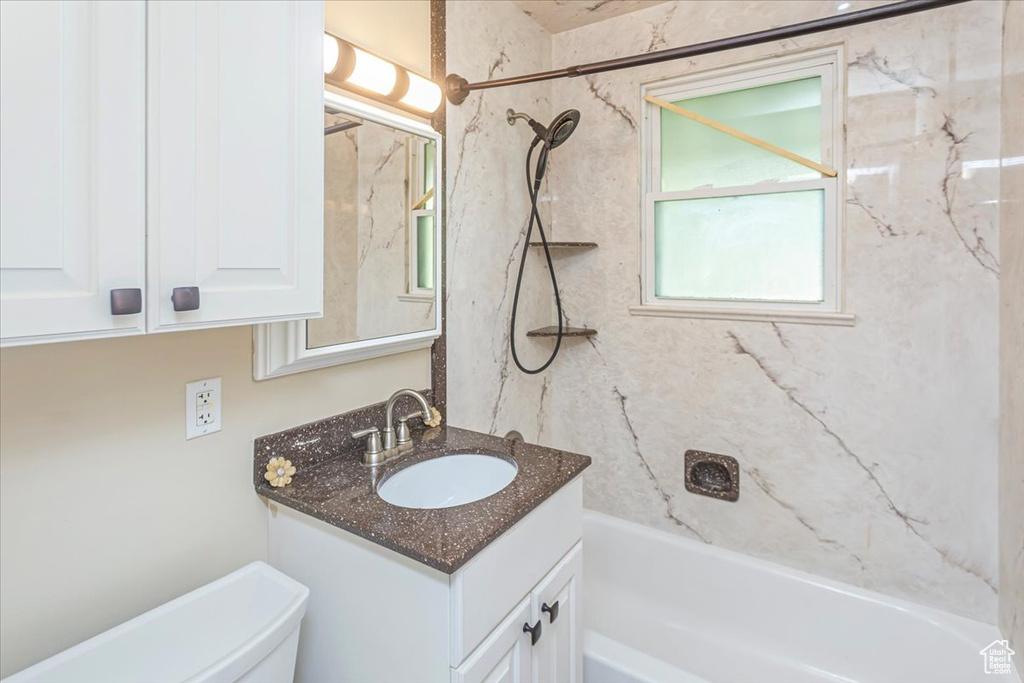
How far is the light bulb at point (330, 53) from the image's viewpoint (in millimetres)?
1264

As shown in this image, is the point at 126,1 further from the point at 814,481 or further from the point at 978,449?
the point at 978,449

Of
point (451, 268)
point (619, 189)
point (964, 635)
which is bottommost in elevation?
point (964, 635)

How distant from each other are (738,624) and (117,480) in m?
2.11

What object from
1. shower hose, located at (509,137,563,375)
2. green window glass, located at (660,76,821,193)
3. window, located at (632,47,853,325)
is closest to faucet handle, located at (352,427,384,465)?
shower hose, located at (509,137,563,375)

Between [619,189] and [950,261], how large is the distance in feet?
3.85

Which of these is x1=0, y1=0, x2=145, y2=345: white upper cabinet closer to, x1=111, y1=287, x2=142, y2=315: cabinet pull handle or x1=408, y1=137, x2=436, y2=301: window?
x1=111, y1=287, x2=142, y2=315: cabinet pull handle

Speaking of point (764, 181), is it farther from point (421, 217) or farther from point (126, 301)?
point (126, 301)

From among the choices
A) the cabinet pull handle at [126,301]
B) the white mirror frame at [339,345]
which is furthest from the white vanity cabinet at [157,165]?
the white mirror frame at [339,345]

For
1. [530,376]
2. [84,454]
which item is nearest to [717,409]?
[530,376]

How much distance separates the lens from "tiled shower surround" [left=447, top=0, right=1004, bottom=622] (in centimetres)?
165

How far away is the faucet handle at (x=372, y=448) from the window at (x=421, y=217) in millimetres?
426

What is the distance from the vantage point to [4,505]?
2.87 feet

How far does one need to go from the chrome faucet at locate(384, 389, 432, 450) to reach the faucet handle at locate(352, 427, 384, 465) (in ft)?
0.10

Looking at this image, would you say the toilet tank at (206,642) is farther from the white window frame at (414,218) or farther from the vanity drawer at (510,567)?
the white window frame at (414,218)
